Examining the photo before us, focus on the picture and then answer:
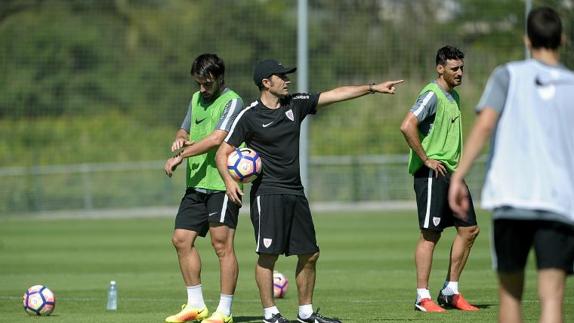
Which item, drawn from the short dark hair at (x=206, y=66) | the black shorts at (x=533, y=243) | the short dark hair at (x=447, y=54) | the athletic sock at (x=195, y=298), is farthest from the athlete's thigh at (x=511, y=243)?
the short dark hair at (x=447, y=54)

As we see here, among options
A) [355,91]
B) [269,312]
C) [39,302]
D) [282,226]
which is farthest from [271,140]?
[39,302]

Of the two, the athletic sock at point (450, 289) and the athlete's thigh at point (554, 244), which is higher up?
the athlete's thigh at point (554, 244)

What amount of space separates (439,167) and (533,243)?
155 inches

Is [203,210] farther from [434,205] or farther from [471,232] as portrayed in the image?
[471,232]

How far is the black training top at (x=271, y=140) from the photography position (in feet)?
30.1

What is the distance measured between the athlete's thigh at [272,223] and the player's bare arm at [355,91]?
925 millimetres

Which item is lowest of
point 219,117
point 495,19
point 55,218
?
point 55,218

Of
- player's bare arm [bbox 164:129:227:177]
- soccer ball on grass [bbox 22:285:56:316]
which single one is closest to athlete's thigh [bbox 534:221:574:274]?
player's bare arm [bbox 164:129:227:177]

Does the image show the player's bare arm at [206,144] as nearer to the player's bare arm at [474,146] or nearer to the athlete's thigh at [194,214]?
the athlete's thigh at [194,214]

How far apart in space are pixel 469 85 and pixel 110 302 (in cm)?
1854

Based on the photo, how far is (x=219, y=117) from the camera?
9742 mm

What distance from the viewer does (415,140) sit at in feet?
33.6

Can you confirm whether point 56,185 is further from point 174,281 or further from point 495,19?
point 174,281

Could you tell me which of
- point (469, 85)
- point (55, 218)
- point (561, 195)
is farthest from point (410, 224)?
point (561, 195)
